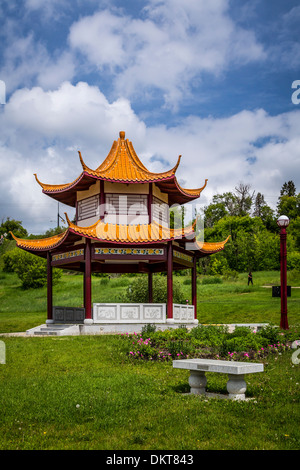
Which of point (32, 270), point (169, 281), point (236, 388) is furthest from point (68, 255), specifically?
point (32, 270)

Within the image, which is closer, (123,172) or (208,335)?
(208,335)

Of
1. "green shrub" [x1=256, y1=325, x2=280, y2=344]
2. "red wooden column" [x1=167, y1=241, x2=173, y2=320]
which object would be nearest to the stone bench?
"green shrub" [x1=256, y1=325, x2=280, y2=344]

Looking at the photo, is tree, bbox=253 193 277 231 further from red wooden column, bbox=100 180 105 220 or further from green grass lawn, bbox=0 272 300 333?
red wooden column, bbox=100 180 105 220

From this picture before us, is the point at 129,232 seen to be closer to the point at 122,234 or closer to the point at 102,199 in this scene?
the point at 122,234

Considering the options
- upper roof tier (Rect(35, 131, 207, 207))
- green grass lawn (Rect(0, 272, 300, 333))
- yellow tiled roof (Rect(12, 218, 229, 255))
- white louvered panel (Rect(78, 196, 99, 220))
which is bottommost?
green grass lawn (Rect(0, 272, 300, 333))

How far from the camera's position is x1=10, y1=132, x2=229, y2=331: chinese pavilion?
61.0 ft

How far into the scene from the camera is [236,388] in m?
7.78

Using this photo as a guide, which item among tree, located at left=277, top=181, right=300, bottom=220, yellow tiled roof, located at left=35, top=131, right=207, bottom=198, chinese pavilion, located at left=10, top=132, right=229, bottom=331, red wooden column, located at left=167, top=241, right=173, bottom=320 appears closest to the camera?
chinese pavilion, located at left=10, top=132, right=229, bottom=331

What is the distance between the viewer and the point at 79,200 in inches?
846

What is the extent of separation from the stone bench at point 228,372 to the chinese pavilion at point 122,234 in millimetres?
10060

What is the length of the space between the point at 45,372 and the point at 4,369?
111cm

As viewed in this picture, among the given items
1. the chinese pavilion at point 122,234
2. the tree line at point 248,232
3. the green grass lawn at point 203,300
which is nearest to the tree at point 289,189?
the tree line at point 248,232

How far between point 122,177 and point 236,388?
13.2 metres

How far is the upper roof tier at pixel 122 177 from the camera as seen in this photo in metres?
19.5
